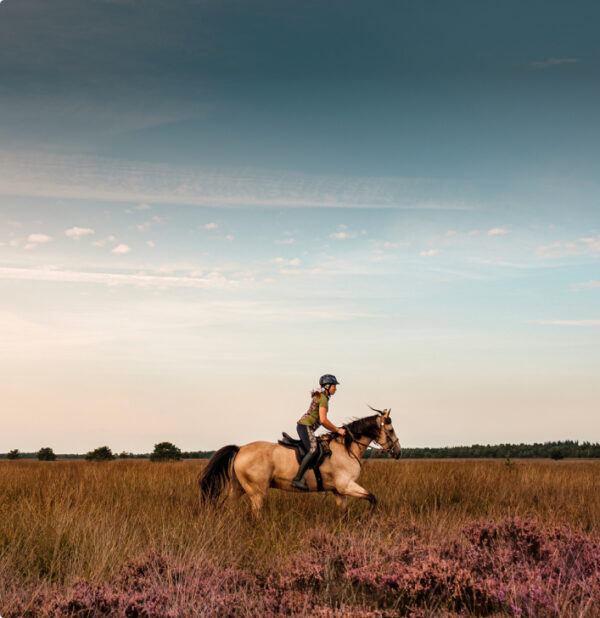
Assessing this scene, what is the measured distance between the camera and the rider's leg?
11.1 meters

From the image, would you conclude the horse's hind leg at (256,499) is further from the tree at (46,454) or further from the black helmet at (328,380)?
the tree at (46,454)

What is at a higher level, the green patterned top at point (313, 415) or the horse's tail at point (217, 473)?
the green patterned top at point (313, 415)

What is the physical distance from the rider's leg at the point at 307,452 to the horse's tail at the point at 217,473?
131 cm

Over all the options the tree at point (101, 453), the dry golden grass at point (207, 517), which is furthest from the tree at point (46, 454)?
the dry golden grass at point (207, 517)

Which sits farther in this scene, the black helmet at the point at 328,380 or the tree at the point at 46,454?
the tree at the point at 46,454

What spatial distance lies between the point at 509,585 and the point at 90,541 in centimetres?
541

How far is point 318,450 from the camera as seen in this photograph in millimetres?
11312

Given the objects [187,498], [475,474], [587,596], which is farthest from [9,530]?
[475,474]

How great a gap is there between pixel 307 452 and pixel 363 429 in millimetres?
1267

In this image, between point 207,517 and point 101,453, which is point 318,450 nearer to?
point 207,517

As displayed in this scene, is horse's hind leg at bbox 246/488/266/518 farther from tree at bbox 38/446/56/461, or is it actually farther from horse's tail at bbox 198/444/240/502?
tree at bbox 38/446/56/461

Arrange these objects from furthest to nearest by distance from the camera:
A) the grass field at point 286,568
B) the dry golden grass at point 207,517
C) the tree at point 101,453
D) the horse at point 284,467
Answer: the tree at point 101,453
the horse at point 284,467
the dry golden grass at point 207,517
the grass field at point 286,568

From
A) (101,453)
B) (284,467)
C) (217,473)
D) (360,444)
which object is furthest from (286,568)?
(101,453)

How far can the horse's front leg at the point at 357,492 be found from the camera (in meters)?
11.1
